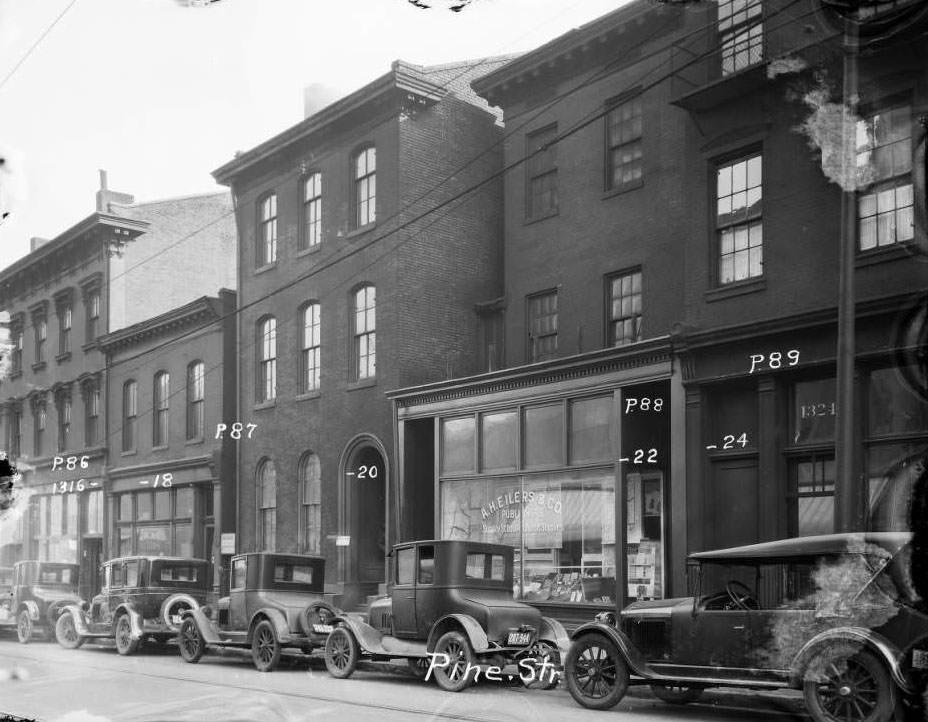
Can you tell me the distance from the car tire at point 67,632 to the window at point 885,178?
15.5m

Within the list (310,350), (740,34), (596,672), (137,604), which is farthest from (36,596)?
(740,34)

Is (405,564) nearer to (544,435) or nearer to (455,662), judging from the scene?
(455,662)

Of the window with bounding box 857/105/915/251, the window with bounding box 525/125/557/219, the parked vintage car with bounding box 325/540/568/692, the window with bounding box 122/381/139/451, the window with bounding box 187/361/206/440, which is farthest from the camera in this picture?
the window with bounding box 122/381/139/451

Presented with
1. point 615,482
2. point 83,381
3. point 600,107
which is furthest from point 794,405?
point 83,381

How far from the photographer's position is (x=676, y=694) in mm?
11836

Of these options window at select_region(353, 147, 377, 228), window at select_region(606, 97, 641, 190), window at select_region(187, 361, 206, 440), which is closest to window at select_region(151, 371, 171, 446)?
window at select_region(187, 361, 206, 440)

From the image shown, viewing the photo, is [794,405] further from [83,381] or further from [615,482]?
[83,381]

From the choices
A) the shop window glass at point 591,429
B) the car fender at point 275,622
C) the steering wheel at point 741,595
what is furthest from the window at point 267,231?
the steering wheel at point 741,595

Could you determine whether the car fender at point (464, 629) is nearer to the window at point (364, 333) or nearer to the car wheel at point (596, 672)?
the car wheel at point (596, 672)

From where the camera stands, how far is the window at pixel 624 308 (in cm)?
1938

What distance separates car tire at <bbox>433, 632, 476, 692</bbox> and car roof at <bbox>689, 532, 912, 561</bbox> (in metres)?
3.56

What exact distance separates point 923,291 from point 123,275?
2395 cm

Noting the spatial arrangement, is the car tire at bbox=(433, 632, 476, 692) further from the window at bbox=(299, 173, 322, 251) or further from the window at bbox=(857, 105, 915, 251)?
the window at bbox=(299, 173, 322, 251)

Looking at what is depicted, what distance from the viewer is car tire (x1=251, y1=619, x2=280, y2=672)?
16.0 meters
